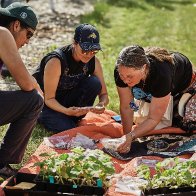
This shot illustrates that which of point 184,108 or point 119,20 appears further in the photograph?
point 119,20

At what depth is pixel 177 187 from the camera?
399 centimetres

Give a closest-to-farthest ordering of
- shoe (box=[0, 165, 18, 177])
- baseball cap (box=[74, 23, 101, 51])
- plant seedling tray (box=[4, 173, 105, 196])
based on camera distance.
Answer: plant seedling tray (box=[4, 173, 105, 196]), shoe (box=[0, 165, 18, 177]), baseball cap (box=[74, 23, 101, 51])

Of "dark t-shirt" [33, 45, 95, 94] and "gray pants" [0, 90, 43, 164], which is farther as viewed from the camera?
"dark t-shirt" [33, 45, 95, 94]

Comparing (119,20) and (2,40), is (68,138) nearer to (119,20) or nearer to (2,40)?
(2,40)

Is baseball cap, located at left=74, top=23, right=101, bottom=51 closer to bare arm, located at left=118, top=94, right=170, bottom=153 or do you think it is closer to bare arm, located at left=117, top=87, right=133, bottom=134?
bare arm, located at left=117, top=87, right=133, bottom=134

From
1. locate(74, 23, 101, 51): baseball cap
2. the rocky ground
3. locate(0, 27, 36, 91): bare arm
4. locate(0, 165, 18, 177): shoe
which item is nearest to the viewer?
locate(0, 27, 36, 91): bare arm

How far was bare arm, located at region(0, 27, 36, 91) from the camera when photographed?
4410mm

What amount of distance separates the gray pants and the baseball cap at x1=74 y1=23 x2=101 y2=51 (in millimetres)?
1013

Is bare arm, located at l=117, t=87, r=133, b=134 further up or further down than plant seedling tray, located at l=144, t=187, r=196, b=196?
further up

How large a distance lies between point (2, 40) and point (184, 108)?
6.99ft

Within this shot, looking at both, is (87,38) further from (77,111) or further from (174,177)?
(174,177)

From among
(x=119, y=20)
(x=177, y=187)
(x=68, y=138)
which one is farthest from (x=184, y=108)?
(x=119, y=20)

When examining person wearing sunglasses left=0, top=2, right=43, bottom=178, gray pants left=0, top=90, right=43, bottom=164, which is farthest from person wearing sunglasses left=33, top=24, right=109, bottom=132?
gray pants left=0, top=90, right=43, bottom=164

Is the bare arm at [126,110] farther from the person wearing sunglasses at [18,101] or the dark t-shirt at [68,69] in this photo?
the person wearing sunglasses at [18,101]
